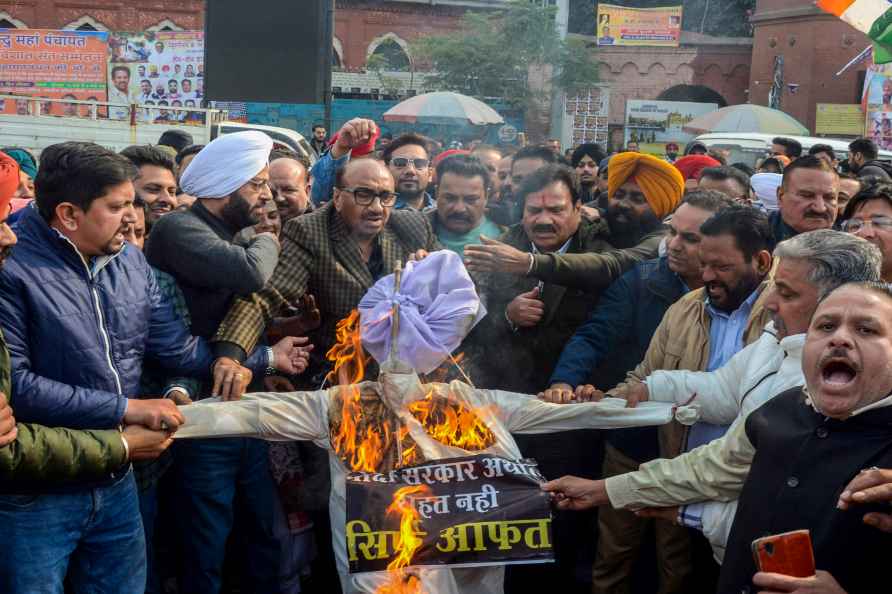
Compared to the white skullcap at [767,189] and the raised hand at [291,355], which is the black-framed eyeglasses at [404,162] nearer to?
the raised hand at [291,355]

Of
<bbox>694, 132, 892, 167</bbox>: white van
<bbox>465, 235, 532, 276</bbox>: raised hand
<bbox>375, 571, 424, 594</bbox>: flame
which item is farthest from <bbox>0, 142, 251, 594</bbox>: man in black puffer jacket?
<bbox>694, 132, 892, 167</bbox>: white van

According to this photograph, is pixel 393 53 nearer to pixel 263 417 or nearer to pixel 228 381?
pixel 228 381

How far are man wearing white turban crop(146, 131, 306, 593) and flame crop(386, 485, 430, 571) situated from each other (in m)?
0.89

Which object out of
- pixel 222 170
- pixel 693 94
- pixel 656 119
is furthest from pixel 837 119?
pixel 222 170

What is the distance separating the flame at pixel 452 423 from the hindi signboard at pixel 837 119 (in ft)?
76.9

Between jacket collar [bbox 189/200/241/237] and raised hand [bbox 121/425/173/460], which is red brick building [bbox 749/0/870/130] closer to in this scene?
jacket collar [bbox 189/200/241/237]

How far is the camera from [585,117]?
23.7 meters

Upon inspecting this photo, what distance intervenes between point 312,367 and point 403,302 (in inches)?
30.9

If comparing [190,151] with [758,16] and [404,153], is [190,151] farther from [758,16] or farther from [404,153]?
[758,16]

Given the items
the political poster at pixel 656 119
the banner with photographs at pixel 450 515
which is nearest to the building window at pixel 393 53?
the political poster at pixel 656 119

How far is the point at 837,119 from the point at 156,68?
61.8ft

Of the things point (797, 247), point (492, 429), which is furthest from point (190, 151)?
point (797, 247)

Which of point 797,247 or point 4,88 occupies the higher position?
point 4,88

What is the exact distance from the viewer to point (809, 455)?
2.70 m
